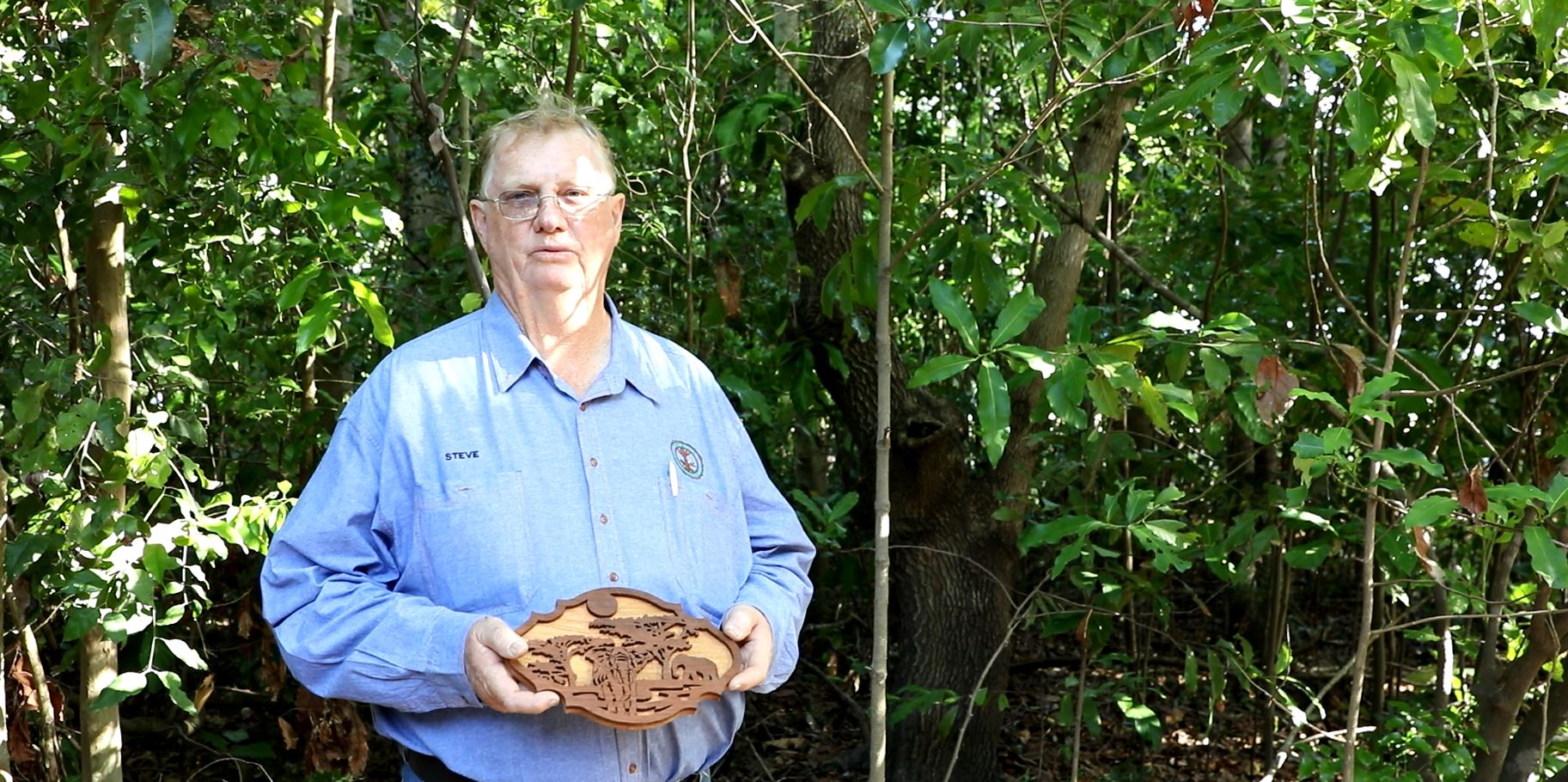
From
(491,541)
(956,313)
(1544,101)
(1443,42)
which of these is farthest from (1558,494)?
(491,541)

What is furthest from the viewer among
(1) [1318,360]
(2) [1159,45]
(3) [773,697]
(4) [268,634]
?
(3) [773,697]

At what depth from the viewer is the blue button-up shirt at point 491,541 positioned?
1.98 m

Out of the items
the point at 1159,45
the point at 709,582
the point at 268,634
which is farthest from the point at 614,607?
the point at 268,634

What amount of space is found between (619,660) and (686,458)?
1.36ft

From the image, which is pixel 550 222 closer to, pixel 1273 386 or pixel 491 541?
pixel 491 541

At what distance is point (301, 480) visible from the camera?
182 inches

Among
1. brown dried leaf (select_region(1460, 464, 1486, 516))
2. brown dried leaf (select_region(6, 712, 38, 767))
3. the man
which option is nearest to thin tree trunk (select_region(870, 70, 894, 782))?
the man

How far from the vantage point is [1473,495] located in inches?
121

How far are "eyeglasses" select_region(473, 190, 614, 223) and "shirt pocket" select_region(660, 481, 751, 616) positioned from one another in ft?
1.41

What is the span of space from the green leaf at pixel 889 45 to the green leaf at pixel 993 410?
612mm

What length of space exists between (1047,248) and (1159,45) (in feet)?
4.03

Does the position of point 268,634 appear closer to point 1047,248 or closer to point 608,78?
point 608,78

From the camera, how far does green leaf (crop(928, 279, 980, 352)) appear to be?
2932 millimetres

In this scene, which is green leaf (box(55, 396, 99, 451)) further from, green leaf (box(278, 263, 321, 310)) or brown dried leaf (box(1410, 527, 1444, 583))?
brown dried leaf (box(1410, 527, 1444, 583))
